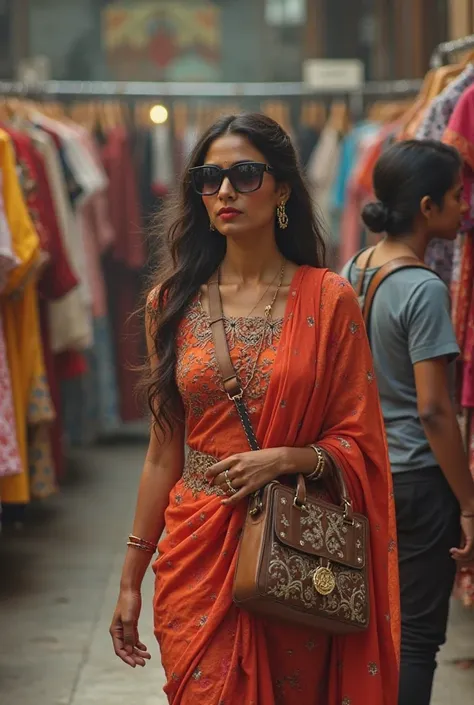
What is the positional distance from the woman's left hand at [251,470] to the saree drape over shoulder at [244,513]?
0.18 feet

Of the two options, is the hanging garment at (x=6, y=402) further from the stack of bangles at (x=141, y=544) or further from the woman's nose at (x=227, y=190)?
the woman's nose at (x=227, y=190)

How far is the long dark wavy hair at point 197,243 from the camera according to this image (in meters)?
2.82

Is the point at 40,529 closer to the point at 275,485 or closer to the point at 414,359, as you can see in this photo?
the point at 414,359

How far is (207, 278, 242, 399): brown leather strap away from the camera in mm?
2678

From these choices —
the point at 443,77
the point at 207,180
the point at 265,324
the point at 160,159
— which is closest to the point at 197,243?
the point at 207,180

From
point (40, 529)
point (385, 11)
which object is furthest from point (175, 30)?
point (40, 529)

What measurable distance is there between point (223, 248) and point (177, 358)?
30 centimetres

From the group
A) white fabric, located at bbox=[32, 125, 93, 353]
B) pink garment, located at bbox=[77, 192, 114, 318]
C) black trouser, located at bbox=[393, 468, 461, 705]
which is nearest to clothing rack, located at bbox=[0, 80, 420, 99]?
pink garment, located at bbox=[77, 192, 114, 318]

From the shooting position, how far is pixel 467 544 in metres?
3.32

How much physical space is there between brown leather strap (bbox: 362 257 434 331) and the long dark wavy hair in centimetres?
50

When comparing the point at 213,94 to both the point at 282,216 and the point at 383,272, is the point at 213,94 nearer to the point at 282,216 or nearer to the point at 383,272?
the point at 383,272

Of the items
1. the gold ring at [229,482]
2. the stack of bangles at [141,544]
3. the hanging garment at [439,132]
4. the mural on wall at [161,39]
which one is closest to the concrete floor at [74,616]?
the hanging garment at [439,132]

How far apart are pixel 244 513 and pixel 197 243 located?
0.67 meters

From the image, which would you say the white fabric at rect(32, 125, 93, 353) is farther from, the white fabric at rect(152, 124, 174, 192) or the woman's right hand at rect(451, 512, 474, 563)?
the woman's right hand at rect(451, 512, 474, 563)
